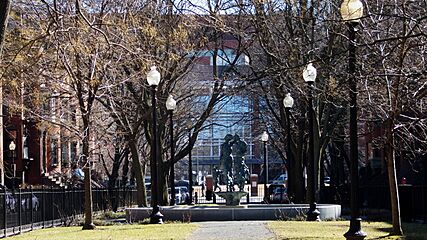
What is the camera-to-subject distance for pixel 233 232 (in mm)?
Answer: 19531

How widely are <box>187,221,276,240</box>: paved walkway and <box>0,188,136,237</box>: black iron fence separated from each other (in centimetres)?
623

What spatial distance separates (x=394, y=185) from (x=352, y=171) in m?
4.63

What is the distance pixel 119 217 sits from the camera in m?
35.1

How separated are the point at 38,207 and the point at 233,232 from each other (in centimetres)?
1131

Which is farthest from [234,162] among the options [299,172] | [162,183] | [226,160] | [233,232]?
[233,232]

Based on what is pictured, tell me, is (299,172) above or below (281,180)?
above

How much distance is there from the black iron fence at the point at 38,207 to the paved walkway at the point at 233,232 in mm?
6231

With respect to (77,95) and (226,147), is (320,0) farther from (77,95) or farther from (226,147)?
(77,95)

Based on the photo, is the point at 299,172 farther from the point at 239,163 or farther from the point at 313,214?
the point at 313,214

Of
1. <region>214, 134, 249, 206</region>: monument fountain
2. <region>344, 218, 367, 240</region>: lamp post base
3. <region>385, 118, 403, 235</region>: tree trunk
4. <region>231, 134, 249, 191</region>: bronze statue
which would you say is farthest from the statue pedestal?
<region>344, 218, 367, 240</region>: lamp post base

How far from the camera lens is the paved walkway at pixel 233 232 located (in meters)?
18.0

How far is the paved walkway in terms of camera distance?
1800 centimetres

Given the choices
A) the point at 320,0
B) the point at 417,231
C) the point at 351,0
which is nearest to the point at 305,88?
the point at 320,0

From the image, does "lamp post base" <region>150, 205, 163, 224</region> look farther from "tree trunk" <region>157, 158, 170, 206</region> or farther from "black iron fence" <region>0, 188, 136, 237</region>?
"tree trunk" <region>157, 158, 170, 206</region>
